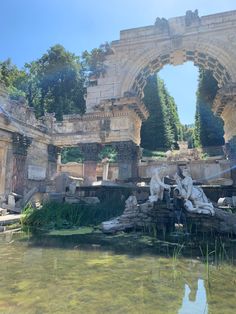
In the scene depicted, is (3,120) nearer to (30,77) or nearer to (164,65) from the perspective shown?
(164,65)

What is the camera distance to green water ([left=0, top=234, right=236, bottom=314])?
3070mm

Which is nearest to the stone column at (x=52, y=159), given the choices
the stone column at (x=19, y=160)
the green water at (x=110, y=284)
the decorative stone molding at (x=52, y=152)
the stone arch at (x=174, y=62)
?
the decorative stone molding at (x=52, y=152)

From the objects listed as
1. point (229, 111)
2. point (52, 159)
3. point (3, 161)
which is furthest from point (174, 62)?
point (3, 161)

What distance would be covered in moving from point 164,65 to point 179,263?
52.3 ft

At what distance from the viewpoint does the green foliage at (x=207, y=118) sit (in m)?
32.6

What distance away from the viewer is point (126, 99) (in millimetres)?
16969

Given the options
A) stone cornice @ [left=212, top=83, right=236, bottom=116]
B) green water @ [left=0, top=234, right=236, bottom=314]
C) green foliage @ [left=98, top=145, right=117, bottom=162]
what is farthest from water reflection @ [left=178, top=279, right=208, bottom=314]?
green foliage @ [left=98, top=145, right=117, bottom=162]

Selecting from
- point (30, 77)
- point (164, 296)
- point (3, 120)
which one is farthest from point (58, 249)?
point (30, 77)

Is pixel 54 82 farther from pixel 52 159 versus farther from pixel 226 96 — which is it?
pixel 226 96

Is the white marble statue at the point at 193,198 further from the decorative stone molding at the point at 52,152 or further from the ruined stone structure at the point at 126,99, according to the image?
the decorative stone molding at the point at 52,152

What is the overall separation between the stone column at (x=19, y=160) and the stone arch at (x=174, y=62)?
21.4ft

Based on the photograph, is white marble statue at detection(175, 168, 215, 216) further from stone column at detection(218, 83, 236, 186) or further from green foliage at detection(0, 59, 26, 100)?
green foliage at detection(0, 59, 26, 100)

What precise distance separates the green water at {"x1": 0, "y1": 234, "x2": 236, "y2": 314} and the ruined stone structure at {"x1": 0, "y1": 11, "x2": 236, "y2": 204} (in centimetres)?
1116

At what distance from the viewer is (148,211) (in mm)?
9031
